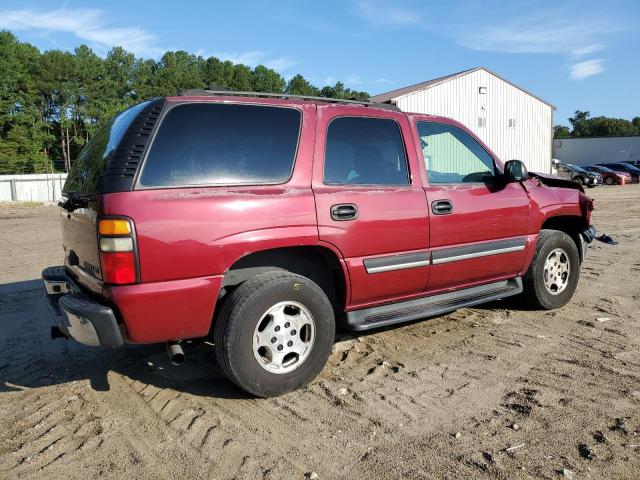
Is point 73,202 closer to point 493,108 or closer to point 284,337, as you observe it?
point 284,337

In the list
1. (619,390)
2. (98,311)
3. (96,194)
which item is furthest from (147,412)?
(619,390)

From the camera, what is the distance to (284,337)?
3.56 metres

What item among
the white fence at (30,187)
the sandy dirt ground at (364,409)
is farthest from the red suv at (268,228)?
the white fence at (30,187)

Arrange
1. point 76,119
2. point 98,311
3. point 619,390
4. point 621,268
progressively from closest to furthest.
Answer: point 98,311, point 619,390, point 621,268, point 76,119

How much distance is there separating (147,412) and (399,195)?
231 centimetres

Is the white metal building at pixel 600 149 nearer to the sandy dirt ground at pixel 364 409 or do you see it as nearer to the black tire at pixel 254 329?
the sandy dirt ground at pixel 364 409

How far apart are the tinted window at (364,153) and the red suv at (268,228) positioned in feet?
0.04

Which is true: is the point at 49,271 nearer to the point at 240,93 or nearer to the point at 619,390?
the point at 240,93

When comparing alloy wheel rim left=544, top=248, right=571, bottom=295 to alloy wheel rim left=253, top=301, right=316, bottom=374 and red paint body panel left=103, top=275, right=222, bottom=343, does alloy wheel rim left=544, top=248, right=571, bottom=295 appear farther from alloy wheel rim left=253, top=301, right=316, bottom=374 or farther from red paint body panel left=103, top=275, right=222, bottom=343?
red paint body panel left=103, top=275, right=222, bottom=343

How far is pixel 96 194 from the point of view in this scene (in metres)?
3.16

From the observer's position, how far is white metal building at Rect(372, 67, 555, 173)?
31.7 metres

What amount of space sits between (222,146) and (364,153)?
120 centimetres

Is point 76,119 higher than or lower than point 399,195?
higher

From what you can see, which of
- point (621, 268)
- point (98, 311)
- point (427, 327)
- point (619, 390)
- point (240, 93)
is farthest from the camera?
point (621, 268)
